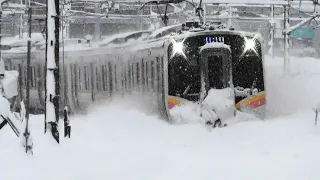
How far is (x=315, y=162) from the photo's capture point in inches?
330

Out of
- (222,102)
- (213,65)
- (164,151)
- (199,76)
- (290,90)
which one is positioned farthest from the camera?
(290,90)

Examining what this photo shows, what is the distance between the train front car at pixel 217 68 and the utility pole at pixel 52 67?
13.8ft

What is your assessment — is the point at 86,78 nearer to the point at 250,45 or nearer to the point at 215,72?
the point at 215,72

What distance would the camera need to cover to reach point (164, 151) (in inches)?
376

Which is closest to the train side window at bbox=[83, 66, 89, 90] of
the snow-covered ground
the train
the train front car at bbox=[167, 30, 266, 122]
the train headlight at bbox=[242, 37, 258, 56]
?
the snow-covered ground

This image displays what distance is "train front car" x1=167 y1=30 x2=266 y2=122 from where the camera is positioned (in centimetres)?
1239

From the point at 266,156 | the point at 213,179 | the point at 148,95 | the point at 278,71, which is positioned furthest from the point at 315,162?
the point at 278,71

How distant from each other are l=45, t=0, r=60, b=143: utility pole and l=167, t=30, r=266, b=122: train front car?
419 cm

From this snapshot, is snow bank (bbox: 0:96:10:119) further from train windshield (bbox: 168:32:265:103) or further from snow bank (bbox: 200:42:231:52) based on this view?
snow bank (bbox: 200:42:231:52)

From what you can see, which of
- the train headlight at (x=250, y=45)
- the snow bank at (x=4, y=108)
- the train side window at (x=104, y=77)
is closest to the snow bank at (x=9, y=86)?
the snow bank at (x=4, y=108)

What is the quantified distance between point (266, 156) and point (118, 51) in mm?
8099

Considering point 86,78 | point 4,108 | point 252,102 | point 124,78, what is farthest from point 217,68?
point 86,78

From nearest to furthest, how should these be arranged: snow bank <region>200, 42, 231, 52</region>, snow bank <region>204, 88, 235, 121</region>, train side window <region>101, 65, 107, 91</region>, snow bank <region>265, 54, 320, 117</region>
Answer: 1. snow bank <region>204, 88, 235, 121</region>
2. snow bank <region>200, 42, 231, 52</region>
3. train side window <region>101, 65, 107, 91</region>
4. snow bank <region>265, 54, 320, 117</region>

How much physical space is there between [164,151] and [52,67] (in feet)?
8.27
